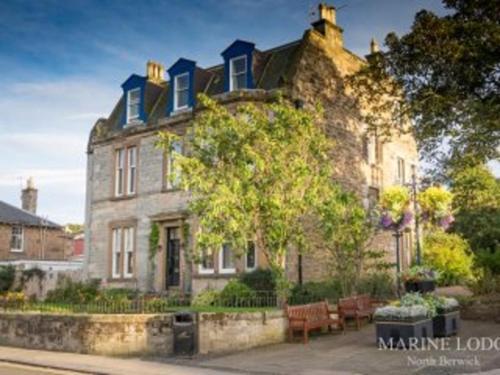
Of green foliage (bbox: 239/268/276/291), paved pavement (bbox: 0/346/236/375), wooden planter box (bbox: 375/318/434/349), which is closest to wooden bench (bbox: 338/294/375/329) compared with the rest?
wooden planter box (bbox: 375/318/434/349)

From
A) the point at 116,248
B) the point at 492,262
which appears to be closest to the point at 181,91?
the point at 116,248

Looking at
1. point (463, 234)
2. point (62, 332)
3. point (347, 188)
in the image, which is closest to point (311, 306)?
point (62, 332)

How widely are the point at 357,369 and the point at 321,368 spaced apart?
2.44ft

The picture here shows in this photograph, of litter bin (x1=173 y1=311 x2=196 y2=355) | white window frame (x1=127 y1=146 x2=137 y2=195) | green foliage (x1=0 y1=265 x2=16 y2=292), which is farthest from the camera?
green foliage (x1=0 y1=265 x2=16 y2=292)

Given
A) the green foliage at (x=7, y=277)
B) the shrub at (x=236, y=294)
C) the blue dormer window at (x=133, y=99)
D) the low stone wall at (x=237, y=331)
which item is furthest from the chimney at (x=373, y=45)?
the green foliage at (x=7, y=277)

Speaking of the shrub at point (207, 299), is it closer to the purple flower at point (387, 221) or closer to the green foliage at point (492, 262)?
the purple flower at point (387, 221)

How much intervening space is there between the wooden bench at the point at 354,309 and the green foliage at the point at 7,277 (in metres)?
20.4

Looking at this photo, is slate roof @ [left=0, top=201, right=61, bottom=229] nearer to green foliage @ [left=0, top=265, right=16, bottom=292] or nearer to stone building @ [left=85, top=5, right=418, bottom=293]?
green foliage @ [left=0, top=265, right=16, bottom=292]

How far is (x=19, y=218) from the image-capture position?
4194 centimetres

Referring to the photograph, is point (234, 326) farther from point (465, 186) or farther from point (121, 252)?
point (465, 186)

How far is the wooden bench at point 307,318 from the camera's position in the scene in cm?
1547

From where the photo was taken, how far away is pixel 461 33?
18.8 m

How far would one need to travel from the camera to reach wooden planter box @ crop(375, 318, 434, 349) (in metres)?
13.3

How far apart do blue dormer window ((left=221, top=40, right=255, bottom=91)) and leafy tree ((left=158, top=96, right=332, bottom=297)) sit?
23.6 feet
